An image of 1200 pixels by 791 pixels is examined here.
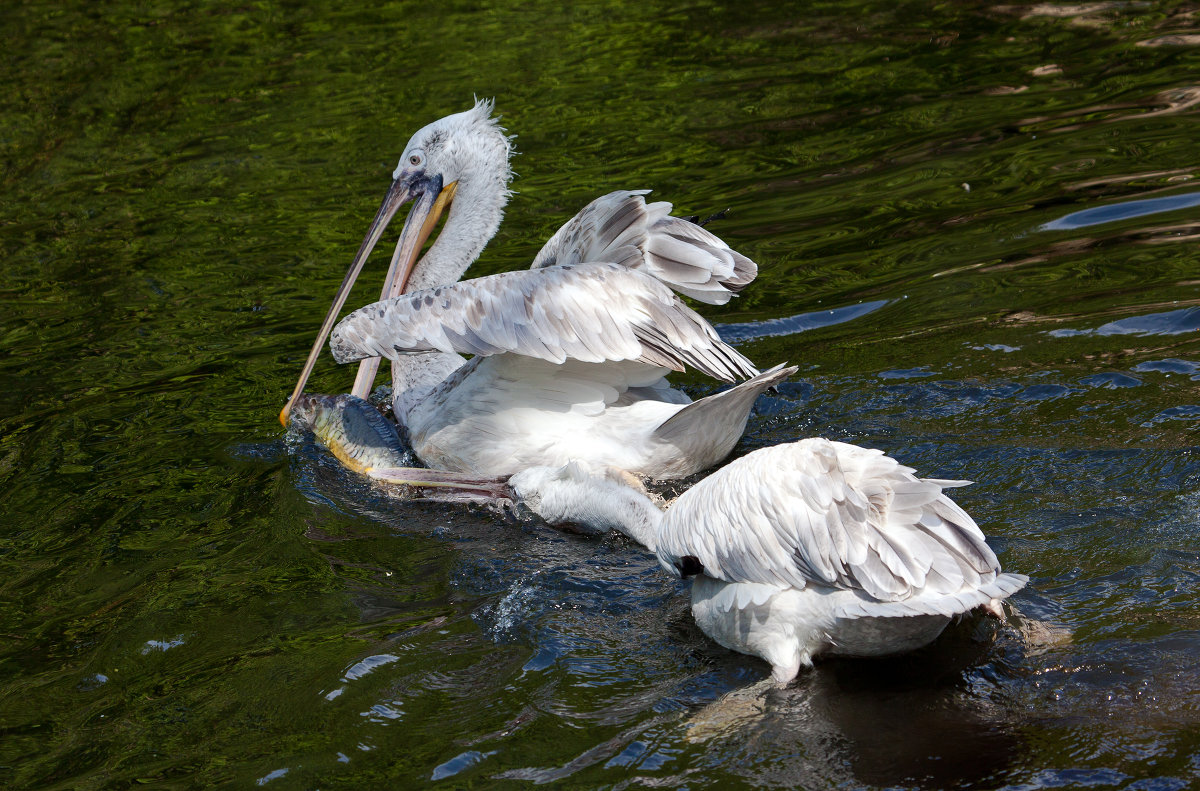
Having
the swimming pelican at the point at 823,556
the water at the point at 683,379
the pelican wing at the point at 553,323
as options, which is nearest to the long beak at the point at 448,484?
the water at the point at 683,379

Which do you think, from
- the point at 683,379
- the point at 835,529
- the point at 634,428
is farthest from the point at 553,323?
the point at 835,529

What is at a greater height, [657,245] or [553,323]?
[657,245]

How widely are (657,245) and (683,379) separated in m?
0.94

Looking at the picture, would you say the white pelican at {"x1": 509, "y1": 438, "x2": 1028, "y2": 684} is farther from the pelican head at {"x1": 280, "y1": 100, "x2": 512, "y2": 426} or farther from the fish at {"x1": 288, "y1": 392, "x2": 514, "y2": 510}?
the pelican head at {"x1": 280, "y1": 100, "x2": 512, "y2": 426}

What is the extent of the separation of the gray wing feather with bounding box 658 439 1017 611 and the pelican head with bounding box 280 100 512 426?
2.40m

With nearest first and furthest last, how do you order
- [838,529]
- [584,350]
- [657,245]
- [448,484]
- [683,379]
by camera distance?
[838,529] → [584,350] → [448,484] → [657,245] → [683,379]

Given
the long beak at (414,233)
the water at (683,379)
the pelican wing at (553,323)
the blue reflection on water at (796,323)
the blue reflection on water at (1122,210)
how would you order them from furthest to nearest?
the blue reflection on water at (1122,210) < the long beak at (414,233) < the blue reflection on water at (796,323) < the pelican wing at (553,323) < the water at (683,379)

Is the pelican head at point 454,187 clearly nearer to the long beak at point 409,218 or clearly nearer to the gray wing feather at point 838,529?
the long beak at point 409,218

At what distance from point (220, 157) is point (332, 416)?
393 centimetres

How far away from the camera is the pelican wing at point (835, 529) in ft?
8.69

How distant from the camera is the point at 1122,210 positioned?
17.6 feet

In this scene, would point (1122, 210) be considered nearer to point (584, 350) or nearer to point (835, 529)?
point (584, 350)

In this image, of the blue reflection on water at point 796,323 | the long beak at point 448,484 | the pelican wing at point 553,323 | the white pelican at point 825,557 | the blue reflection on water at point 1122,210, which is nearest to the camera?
the white pelican at point 825,557

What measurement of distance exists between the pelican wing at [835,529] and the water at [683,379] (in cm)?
27
